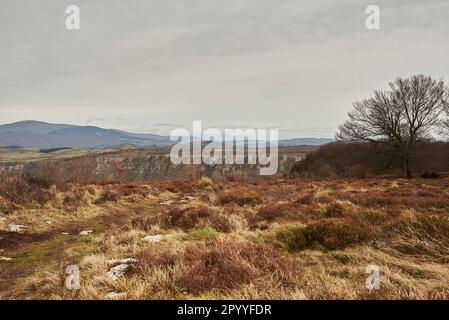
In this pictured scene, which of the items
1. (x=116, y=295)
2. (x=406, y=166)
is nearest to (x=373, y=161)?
(x=406, y=166)

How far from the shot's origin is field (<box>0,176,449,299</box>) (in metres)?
4.45

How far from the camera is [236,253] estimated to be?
546cm

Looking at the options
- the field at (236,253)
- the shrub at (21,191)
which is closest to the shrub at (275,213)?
the field at (236,253)

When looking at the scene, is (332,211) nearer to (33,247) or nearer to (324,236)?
(324,236)

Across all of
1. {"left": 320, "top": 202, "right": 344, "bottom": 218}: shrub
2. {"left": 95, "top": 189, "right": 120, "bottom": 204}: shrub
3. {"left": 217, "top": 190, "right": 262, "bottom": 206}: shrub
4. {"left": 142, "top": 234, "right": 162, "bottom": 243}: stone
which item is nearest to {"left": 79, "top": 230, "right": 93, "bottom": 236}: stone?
{"left": 142, "top": 234, "right": 162, "bottom": 243}: stone

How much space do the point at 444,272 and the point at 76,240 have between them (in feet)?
28.7

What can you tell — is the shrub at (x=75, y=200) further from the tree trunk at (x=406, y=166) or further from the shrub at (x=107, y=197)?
the tree trunk at (x=406, y=166)

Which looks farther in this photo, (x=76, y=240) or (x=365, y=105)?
(x=365, y=105)

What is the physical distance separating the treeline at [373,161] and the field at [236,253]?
1052 inches

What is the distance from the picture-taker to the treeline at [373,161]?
3678cm

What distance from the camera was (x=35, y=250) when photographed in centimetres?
834
